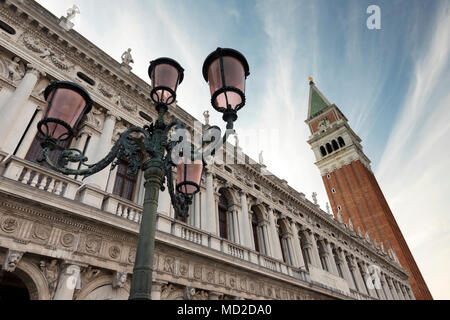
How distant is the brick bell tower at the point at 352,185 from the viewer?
35.1 m

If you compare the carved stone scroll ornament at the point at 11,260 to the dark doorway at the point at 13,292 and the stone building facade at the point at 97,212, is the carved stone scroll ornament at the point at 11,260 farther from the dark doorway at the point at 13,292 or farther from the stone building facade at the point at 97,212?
the dark doorway at the point at 13,292

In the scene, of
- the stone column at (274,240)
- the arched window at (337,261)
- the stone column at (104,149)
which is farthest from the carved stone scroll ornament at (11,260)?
the arched window at (337,261)

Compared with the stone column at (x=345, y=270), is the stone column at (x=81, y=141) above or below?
above

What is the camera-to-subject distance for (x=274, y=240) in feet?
47.3

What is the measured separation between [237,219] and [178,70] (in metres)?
9.99

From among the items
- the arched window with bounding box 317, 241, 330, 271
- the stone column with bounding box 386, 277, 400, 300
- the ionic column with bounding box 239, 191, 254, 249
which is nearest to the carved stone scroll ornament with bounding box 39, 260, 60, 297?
the ionic column with bounding box 239, 191, 254, 249

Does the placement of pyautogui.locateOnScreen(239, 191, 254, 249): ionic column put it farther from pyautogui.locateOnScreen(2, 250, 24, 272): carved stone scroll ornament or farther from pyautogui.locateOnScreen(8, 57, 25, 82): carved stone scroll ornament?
pyautogui.locateOnScreen(8, 57, 25, 82): carved stone scroll ornament

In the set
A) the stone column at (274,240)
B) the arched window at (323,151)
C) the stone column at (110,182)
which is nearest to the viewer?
the stone column at (110,182)

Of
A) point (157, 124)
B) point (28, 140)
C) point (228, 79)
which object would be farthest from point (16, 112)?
point (228, 79)

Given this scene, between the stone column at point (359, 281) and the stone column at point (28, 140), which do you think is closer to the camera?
the stone column at point (28, 140)

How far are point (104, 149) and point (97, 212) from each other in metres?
2.80

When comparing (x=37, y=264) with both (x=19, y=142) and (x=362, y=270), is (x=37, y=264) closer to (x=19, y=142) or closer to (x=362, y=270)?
(x=19, y=142)

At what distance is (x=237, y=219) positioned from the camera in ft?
43.4
